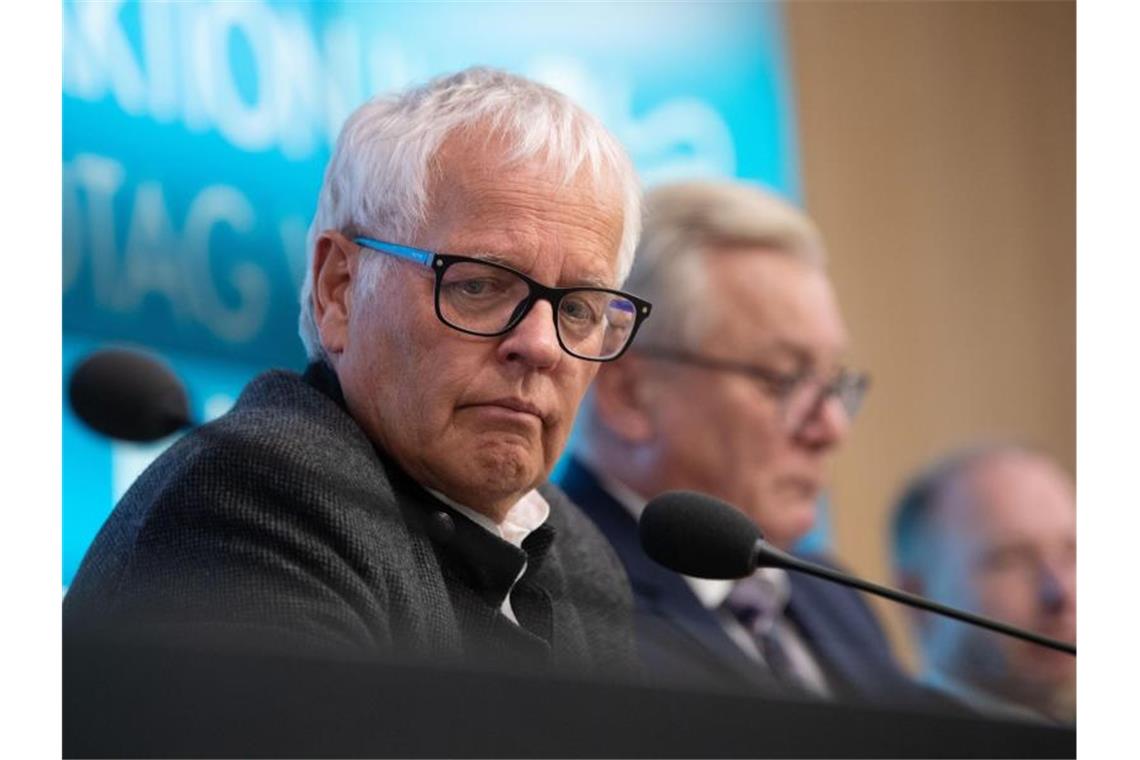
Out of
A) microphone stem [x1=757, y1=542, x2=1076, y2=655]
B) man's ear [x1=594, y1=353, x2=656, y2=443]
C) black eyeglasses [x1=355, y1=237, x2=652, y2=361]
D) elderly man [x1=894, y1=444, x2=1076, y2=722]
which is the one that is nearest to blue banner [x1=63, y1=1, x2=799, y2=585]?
black eyeglasses [x1=355, y1=237, x2=652, y2=361]

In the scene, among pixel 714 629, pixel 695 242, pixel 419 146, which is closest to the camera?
pixel 419 146

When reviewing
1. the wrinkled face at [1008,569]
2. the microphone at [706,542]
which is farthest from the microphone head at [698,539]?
the wrinkled face at [1008,569]

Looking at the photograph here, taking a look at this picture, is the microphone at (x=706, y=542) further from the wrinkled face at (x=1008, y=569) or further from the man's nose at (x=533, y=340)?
the wrinkled face at (x=1008, y=569)

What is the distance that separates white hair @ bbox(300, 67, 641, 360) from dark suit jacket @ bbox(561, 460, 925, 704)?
1.44 ft

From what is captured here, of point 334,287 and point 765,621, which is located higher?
point 334,287

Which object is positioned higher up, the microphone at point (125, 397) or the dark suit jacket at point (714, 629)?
the microphone at point (125, 397)

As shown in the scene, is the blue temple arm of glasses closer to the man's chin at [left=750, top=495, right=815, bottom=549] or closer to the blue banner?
the blue banner

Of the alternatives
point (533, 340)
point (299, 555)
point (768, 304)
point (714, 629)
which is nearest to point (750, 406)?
point (768, 304)

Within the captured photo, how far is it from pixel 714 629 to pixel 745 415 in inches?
16.1

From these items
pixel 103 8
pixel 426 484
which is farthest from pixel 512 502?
pixel 103 8

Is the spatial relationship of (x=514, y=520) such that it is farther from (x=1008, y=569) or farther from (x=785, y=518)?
(x=1008, y=569)

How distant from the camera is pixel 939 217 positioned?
3.39 m

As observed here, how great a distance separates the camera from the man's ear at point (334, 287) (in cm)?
168

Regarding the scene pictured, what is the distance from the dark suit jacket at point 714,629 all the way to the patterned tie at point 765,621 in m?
0.06
